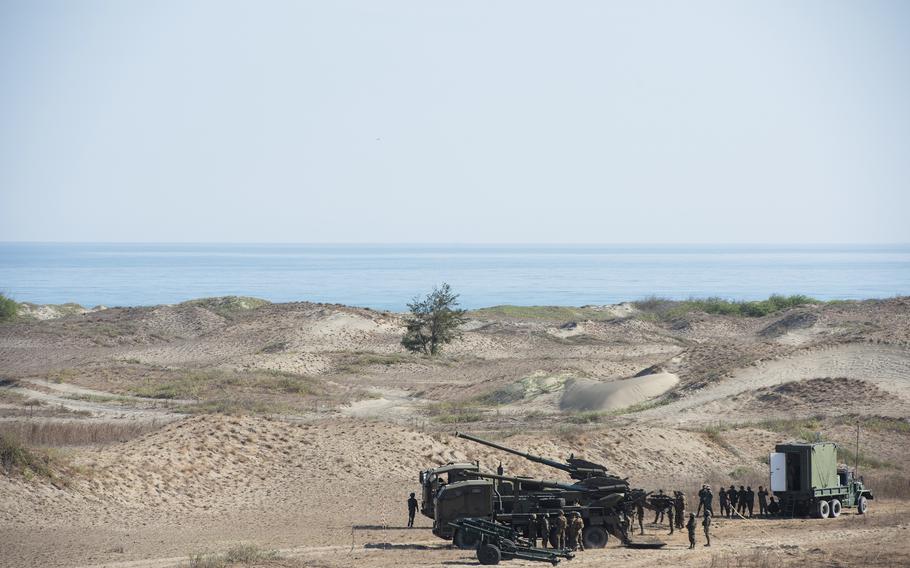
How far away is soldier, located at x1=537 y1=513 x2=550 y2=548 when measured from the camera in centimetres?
2453

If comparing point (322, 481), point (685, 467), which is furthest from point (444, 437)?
point (685, 467)

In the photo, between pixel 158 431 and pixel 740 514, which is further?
pixel 158 431

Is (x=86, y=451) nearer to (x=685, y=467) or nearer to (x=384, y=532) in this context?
(x=384, y=532)

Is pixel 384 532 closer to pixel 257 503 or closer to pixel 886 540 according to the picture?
pixel 257 503

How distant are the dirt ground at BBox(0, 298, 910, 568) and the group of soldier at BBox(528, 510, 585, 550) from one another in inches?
27.3

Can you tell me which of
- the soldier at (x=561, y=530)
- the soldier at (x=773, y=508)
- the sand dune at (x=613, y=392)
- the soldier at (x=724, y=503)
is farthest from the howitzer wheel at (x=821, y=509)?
the sand dune at (x=613, y=392)

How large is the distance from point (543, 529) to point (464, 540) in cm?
183

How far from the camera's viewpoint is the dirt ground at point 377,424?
2556cm

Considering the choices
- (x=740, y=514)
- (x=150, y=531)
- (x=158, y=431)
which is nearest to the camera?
(x=150, y=531)

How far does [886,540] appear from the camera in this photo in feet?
81.3

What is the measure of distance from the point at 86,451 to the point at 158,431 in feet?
8.86

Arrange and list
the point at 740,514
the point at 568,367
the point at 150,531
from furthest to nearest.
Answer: the point at 568,367
the point at 740,514
the point at 150,531

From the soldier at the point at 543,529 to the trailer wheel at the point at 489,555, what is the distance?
164cm

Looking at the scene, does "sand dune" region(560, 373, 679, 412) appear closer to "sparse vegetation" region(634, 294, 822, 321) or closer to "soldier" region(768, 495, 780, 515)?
"soldier" region(768, 495, 780, 515)
